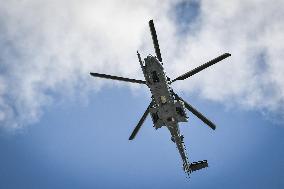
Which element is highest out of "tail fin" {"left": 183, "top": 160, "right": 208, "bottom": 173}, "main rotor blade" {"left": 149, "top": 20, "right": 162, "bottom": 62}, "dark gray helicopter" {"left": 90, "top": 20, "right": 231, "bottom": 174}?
"main rotor blade" {"left": 149, "top": 20, "right": 162, "bottom": 62}

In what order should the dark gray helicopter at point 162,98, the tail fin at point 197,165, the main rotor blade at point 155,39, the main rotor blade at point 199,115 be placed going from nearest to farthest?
1. the main rotor blade at point 155,39
2. the dark gray helicopter at point 162,98
3. the main rotor blade at point 199,115
4. the tail fin at point 197,165

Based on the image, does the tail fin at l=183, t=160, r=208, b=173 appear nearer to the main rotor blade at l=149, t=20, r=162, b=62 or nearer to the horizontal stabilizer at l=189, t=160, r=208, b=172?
the horizontal stabilizer at l=189, t=160, r=208, b=172

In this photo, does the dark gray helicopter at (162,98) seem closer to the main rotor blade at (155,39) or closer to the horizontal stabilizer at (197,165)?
the main rotor blade at (155,39)

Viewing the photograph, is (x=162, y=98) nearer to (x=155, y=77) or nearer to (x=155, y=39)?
(x=155, y=77)

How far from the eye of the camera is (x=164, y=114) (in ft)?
93.1

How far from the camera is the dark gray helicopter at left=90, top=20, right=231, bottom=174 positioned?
26.3 m

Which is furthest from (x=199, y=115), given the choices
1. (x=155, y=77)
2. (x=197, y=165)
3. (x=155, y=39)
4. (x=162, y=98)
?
(x=197, y=165)

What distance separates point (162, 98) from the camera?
27.4 metres

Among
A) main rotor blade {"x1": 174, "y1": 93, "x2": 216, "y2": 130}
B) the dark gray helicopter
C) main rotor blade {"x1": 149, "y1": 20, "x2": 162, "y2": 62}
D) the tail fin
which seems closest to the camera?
main rotor blade {"x1": 149, "y1": 20, "x2": 162, "y2": 62}

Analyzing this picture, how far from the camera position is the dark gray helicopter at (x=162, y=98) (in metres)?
26.3

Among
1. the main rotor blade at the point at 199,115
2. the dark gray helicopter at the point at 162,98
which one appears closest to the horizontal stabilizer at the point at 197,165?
the dark gray helicopter at the point at 162,98

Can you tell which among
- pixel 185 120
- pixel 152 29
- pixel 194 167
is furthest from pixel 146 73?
pixel 194 167

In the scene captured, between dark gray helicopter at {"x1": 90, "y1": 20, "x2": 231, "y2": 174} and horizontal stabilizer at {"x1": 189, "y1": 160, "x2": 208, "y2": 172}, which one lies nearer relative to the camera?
dark gray helicopter at {"x1": 90, "y1": 20, "x2": 231, "y2": 174}

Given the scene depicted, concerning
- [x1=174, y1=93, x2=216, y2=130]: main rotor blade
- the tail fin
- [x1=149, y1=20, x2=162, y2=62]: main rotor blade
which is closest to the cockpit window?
[x1=149, y1=20, x2=162, y2=62]: main rotor blade
